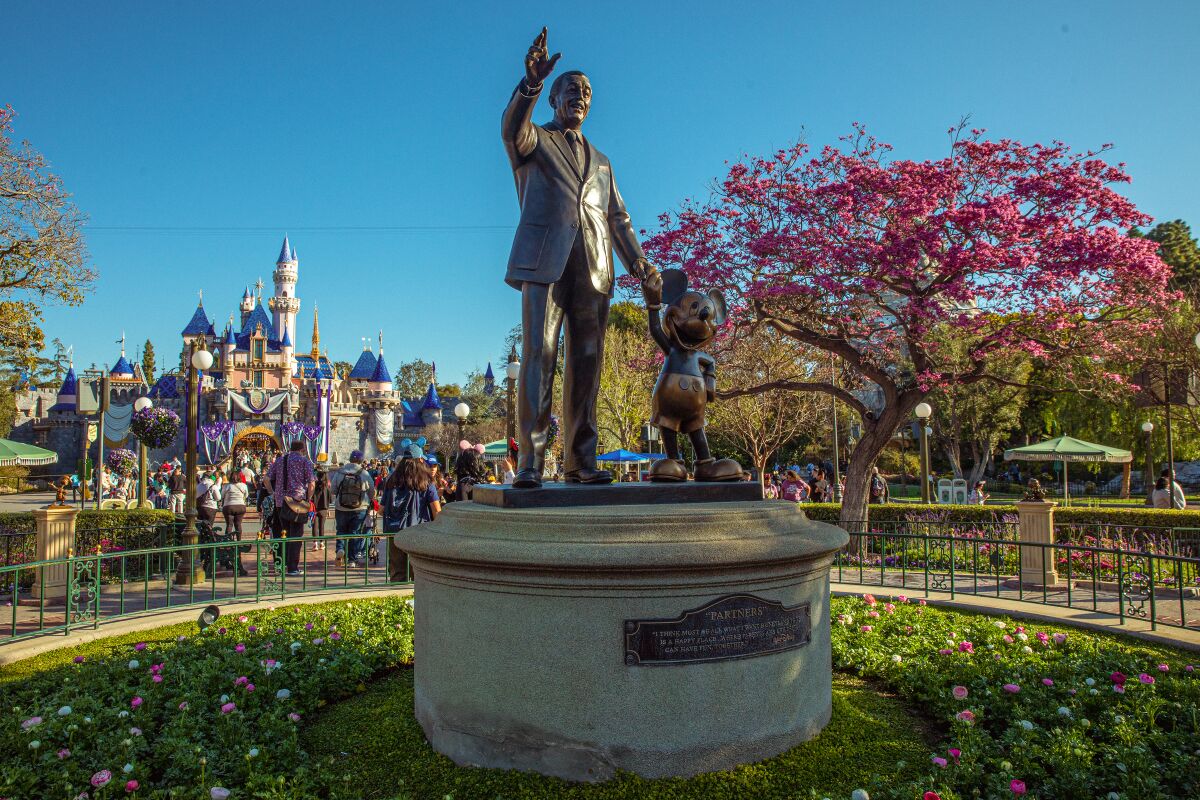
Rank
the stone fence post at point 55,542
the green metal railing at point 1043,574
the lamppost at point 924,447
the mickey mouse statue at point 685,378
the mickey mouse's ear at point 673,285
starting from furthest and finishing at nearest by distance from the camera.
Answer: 1. the lamppost at point 924,447
2. the stone fence post at point 55,542
3. the green metal railing at point 1043,574
4. the mickey mouse's ear at point 673,285
5. the mickey mouse statue at point 685,378

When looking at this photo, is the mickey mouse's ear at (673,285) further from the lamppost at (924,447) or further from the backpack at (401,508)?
the lamppost at (924,447)

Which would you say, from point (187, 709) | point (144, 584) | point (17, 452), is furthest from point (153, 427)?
point (187, 709)

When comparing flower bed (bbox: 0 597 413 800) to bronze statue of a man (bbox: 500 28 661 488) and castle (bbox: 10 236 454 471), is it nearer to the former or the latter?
bronze statue of a man (bbox: 500 28 661 488)

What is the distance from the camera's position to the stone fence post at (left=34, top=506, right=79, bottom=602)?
9297 millimetres

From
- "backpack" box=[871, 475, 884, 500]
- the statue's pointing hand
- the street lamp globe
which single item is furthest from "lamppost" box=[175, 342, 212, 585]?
"backpack" box=[871, 475, 884, 500]

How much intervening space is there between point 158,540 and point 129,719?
28.5ft

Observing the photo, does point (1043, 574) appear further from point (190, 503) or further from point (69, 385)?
point (69, 385)

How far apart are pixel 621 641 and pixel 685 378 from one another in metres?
1.85

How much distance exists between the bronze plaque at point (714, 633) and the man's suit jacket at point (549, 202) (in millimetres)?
2181

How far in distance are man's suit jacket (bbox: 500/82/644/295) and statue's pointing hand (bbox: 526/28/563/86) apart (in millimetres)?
104

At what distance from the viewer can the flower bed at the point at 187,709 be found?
11.9ft

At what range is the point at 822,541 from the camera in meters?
4.11

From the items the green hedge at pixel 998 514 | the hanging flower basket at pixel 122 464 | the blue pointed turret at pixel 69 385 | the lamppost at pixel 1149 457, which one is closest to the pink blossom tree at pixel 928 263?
the green hedge at pixel 998 514

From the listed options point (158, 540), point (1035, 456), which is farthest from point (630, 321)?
point (158, 540)
